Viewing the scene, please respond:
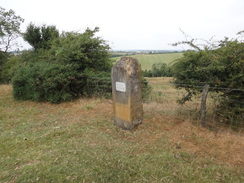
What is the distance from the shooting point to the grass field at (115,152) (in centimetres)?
256

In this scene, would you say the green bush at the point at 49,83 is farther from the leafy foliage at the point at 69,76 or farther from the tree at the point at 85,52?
the tree at the point at 85,52

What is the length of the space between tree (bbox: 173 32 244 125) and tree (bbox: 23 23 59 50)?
10.4 m

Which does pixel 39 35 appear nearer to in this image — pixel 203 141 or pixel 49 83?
pixel 49 83

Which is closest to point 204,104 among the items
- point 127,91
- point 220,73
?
point 220,73

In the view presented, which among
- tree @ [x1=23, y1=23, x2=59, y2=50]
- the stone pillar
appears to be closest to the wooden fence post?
the stone pillar

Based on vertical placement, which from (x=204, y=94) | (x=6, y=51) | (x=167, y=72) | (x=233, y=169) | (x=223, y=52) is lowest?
(x=233, y=169)

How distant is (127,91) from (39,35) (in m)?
11.0

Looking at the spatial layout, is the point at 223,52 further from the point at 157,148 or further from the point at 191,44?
the point at 157,148

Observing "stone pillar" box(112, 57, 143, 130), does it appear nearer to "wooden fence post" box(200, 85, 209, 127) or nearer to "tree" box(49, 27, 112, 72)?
"wooden fence post" box(200, 85, 209, 127)

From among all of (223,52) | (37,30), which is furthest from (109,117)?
(37,30)

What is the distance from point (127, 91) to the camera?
3.99m

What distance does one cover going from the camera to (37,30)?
11.7m

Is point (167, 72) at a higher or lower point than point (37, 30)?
lower

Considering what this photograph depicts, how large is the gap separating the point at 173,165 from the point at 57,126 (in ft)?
11.3
